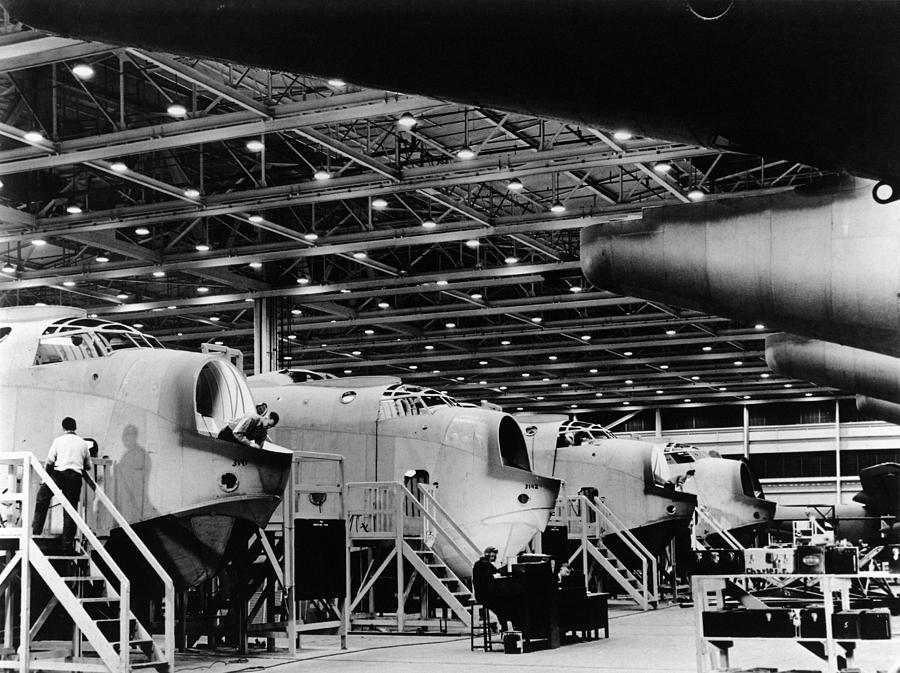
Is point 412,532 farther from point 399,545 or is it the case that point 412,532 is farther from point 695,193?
point 695,193

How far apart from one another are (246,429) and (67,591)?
153 inches

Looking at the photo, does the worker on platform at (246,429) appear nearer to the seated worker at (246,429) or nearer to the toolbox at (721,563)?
the seated worker at (246,429)

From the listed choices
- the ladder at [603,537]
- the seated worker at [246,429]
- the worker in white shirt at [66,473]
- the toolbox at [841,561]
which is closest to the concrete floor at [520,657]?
the toolbox at [841,561]

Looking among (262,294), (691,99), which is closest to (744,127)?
(691,99)

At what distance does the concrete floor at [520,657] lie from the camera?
665 inches

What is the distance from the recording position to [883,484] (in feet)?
105

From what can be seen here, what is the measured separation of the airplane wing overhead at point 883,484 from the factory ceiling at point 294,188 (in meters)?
8.61

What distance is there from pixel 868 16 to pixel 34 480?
1320cm

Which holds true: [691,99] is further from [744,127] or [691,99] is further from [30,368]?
[30,368]

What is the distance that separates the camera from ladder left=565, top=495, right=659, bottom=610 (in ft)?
96.0

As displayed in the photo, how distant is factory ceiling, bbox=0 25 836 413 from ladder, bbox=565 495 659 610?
7953mm

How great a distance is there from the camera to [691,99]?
4.99 meters

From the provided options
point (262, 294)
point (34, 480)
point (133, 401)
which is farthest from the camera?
point (262, 294)

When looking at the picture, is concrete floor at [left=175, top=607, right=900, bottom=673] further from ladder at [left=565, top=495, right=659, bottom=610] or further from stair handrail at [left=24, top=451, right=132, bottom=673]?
ladder at [left=565, top=495, right=659, bottom=610]
